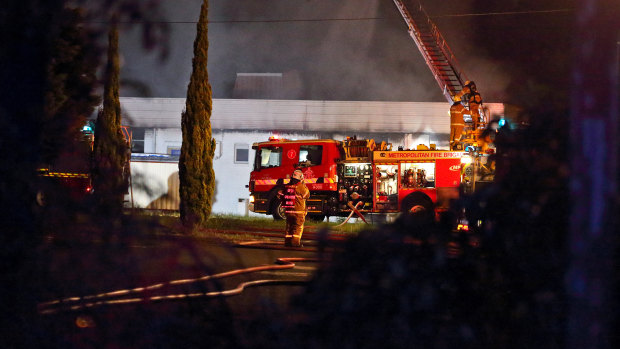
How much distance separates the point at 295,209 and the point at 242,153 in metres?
15.4

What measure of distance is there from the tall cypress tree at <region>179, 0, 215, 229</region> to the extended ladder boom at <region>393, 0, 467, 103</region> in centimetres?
1124

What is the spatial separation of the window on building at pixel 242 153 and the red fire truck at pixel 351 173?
23.2 ft

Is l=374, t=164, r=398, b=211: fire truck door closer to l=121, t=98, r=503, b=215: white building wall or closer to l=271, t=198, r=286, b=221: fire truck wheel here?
l=271, t=198, r=286, b=221: fire truck wheel

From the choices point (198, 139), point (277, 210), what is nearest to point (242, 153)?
point (277, 210)

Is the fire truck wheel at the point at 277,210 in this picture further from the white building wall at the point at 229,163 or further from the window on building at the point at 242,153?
the window on building at the point at 242,153

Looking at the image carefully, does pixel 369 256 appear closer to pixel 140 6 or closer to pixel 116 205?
pixel 116 205

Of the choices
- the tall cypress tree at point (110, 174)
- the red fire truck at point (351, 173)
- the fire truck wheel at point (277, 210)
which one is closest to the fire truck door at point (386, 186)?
the red fire truck at point (351, 173)

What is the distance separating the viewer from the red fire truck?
1766 cm

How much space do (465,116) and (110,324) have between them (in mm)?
17448

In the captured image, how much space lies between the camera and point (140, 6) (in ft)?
8.32

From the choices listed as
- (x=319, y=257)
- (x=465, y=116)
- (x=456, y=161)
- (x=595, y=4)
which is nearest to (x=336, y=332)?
(x=319, y=257)

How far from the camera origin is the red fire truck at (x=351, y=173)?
17.7 metres

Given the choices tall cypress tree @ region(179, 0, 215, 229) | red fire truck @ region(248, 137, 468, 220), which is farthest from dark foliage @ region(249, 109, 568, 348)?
red fire truck @ region(248, 137, 468, 220)

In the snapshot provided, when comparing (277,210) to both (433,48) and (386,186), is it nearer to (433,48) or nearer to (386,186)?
(386,186)
